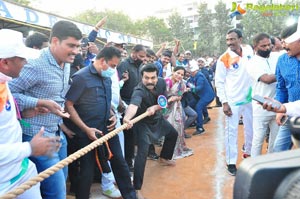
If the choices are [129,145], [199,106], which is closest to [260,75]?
[129,145]

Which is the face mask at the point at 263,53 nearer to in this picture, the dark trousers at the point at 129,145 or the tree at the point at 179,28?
the dark trousers at the point at 129,145

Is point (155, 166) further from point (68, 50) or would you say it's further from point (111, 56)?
point (68, 50)

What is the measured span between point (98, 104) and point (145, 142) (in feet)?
3.20

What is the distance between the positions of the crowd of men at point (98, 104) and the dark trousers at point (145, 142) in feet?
0.04

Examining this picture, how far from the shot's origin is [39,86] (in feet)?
7.84

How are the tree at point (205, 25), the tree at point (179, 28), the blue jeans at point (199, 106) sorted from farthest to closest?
1. the tree at point (179, 28)
2. the tree at point (205, 25)
3. the blue jeans at point (199, 106)

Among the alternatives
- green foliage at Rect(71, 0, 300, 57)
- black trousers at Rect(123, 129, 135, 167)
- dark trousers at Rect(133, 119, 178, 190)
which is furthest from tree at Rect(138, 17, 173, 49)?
dark trousers at Rect(133, 119, 178, 190)

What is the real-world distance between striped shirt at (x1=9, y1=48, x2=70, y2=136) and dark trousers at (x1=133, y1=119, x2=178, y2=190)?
51.7 inches

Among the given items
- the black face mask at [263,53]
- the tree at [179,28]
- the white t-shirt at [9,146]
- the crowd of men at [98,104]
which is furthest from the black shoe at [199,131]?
the tree at [179,28]

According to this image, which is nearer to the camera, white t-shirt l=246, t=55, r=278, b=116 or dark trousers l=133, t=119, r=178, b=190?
dark trousers l=133, t=119, r=178, b=190

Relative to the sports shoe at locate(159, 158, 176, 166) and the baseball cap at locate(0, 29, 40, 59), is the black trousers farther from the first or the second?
the baseball cap at locate(0, 29, 40, 59)

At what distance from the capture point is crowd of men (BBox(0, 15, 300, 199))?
74.3 inches

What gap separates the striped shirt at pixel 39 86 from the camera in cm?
230

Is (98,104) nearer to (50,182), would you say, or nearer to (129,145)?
(50,182)
